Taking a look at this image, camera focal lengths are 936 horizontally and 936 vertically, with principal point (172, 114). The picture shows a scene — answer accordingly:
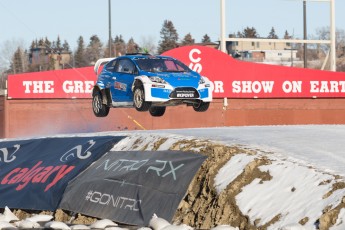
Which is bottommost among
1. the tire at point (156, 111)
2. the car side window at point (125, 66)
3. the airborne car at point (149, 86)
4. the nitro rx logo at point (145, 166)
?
the nitro rx logo at point (145, 166)

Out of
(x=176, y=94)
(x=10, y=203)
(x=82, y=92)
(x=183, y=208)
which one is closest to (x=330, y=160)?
(x=183, y=208)

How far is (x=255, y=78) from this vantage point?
141 ft

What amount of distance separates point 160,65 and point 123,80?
1.19 meters

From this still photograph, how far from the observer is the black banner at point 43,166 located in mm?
22766

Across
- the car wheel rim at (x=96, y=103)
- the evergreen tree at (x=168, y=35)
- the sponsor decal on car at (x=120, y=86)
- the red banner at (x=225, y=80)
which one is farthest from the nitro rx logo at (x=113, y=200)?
the evergreen tree at (x=168, y=35)

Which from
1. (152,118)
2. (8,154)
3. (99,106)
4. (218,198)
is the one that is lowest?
Result: (218,198)

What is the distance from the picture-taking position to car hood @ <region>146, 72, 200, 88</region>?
25125 mm

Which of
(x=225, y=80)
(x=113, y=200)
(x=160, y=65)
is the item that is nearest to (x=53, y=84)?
(x=225, y=80)

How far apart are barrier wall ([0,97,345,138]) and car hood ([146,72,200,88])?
Result: 13.3 meters

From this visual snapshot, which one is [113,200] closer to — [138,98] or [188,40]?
[138,98]

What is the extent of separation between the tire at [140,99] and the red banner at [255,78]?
13657 mm

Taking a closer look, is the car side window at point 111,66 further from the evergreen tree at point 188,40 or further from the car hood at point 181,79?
the evergreen tree at point 188,40

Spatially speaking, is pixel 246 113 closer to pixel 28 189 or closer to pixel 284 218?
pixel 28 189

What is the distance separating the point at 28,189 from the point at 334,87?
25159mm
